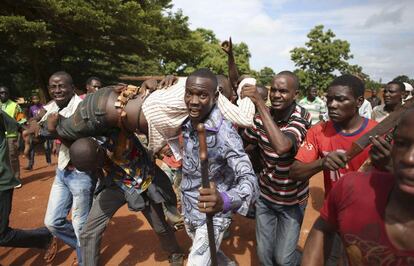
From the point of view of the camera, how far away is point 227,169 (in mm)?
2234

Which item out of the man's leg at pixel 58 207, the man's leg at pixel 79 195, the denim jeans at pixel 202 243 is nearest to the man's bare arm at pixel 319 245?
the denim jeans at pixel 202 243

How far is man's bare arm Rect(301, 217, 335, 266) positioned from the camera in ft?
4.75

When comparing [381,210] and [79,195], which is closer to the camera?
[381,210]

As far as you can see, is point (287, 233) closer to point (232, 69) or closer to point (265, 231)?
point (265, 231)

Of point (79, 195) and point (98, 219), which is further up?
point (79, 195)

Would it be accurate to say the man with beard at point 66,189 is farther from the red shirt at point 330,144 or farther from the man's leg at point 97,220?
the red shirt at point 330,144

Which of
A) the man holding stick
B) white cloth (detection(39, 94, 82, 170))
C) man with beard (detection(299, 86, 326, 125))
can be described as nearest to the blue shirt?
the man holding stick

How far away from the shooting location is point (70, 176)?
9.86ft

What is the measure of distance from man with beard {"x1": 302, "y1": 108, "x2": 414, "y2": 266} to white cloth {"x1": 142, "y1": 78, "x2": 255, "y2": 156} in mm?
1095

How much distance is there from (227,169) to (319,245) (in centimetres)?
91

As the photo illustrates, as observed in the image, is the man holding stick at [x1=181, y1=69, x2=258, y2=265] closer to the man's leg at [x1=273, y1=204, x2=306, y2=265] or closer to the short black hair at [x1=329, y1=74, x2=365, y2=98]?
the man's leg at [x1=273, y1=204, x2=306, y2=265]

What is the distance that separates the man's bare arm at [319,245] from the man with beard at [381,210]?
0.23ft

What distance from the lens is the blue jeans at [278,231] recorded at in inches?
103

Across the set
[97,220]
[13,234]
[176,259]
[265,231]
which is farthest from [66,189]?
[265,231]
